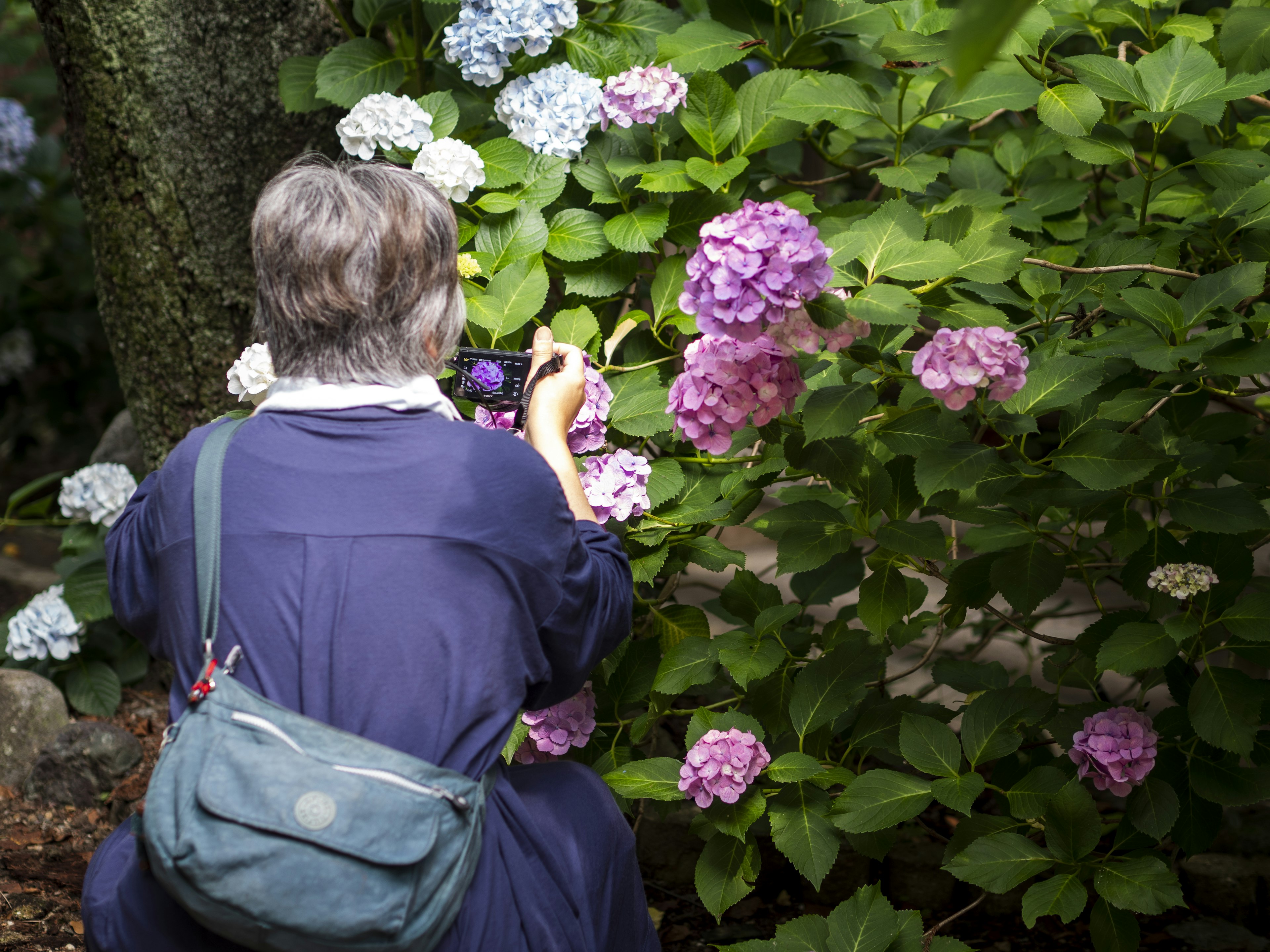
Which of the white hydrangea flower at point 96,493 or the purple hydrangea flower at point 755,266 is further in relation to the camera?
the white hydrangea flower at point 96,493

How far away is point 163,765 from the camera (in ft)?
3.62

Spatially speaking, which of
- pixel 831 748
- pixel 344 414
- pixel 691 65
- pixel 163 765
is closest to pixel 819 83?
pixel 691 65

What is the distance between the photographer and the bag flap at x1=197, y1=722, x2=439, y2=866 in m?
1.05

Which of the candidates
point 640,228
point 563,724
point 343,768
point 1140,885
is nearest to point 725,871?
point 563,724

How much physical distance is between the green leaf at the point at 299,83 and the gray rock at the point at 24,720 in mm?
1536

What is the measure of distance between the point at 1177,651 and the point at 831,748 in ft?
2.30

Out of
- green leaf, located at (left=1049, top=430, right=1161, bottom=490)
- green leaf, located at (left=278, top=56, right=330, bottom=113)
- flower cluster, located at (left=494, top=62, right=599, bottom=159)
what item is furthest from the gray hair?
green leaf, located at (left=278, top=56, right=330, bottom=113)

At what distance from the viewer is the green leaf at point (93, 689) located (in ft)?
8.86

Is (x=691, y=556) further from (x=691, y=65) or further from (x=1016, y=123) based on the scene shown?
(x=1016, y=123)

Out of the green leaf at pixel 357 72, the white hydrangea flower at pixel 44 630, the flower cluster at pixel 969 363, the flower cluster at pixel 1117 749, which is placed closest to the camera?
the flower cluster at pixel 969 363

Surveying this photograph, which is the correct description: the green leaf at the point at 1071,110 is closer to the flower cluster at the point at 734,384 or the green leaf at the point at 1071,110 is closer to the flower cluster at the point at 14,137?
the flower cluster at the point at 734,384

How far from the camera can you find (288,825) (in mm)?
1046

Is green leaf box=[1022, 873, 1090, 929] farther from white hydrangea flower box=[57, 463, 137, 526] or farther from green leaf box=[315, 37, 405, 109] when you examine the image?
white hydrangea flower box=[57, 463, 137, 526]

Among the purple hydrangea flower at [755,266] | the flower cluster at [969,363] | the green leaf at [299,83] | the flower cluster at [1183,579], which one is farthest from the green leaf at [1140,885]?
the green leaf at [299,83]
